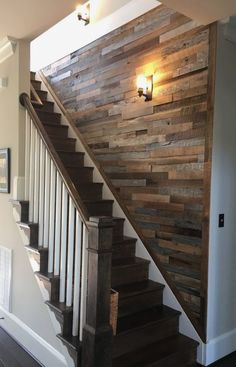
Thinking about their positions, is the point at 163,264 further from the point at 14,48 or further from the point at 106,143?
the point at 14,48

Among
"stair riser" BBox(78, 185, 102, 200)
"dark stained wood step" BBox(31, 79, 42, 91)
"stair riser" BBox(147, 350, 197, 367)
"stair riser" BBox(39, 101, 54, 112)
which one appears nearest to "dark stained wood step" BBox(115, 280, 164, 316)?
"stair riser" BBox(147, 350, 197, 367)

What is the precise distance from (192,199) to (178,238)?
376 millimetres

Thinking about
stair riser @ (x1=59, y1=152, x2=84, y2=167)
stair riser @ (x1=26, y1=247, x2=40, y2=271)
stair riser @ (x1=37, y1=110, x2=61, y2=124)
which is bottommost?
stair riser @ (x1=26, y1=247, x2=40, y2=271)

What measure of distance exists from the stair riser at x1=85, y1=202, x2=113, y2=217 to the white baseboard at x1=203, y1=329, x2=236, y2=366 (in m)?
1.54

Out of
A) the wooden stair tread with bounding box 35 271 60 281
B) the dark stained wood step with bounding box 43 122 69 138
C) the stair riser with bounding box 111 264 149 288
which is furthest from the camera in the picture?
the dark stained wood step with bounding box 43 122 69 138

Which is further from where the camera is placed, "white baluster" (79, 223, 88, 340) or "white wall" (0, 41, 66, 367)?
"white wall" (0, 41, 66, 367)

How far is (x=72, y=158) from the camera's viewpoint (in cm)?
390

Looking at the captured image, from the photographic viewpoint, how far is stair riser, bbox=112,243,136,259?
3039 millimetres

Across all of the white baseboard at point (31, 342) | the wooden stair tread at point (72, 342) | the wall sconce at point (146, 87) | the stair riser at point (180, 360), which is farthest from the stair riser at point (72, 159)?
the stair riser at point (180, 360)

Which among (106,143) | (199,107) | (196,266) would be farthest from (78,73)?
(196,266)

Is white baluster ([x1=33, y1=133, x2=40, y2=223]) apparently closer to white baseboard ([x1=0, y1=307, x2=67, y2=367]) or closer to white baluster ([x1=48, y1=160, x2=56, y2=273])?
white baluster ([x1=48, y1=160, x2=56, y2=273])

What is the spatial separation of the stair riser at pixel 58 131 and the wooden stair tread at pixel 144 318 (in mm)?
Answer: 2419

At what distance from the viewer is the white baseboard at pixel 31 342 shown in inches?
96.0

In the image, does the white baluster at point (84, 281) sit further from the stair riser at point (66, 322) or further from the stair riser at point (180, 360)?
the stair riser at point (180, 360)
